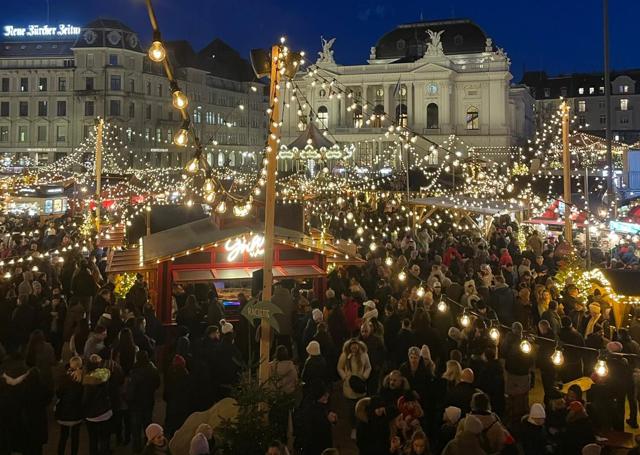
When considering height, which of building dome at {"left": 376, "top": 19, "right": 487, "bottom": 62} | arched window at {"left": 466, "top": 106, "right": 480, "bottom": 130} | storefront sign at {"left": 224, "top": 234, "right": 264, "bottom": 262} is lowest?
storefront sign at {"left": 224, "top": 234, "right": 264, "bottom": 262}

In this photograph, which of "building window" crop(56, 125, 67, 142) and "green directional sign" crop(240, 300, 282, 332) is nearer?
"green directional sign" crop(240, 300, 282, 332)

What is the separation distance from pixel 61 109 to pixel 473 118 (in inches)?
1451

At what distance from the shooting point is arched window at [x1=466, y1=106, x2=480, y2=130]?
61.5m

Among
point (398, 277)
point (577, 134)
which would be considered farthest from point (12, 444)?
point (577, 134)

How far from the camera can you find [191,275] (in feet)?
40.3

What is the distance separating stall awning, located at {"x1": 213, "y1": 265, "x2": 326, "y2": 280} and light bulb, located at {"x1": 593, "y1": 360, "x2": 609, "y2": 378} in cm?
601

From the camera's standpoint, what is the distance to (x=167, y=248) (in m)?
13.1

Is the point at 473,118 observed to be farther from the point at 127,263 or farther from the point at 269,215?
the point at 269,215

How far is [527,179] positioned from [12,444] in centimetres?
3404

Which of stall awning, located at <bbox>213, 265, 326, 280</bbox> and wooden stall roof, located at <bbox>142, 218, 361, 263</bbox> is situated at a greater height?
wooden stall roof, located at <bbox>142, 218, 361, 263</bbox>

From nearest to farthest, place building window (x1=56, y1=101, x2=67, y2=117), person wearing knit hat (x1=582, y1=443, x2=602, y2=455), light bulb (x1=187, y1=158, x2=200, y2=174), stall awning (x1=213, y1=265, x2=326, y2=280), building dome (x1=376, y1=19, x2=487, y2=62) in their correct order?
1. person wearing knit hat (x1=582, y1=443, x2=602, y2=455)
2. light bulb (x1=187, y1=158, x2=200, y2=174)
3. stall awning (x1=213, y1=265, x2=326, y2=280)
4. building window (x1=56, y1=101, x2=67, y2=117)
5. building dome (x1=376, y1=19, x2=487, y2=62)

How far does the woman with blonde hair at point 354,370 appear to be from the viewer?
811 cm

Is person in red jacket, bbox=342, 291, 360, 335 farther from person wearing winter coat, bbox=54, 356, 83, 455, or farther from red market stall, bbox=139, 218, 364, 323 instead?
person wearing winter coat, bbox=54, 356, 83, 455

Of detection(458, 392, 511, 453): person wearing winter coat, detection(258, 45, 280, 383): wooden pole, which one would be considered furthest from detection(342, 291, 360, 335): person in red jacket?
detection(458, 392, 511, 453): person wearing winter coat
